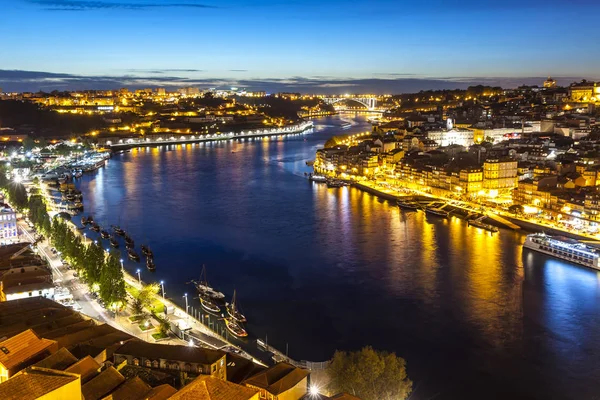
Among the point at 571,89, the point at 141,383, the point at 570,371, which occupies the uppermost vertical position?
the point at 571,89

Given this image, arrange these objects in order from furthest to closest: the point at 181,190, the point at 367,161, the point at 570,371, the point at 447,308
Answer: the point at 367,161 → the point at 181,190 → the point at 447,308 → the point at 570,371

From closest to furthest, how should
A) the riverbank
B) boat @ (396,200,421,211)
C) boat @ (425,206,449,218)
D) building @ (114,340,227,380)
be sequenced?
building @ (114,340,227,380), the riverbank, boat @ (425,206,449,218), boat @ (396,200,421,211)

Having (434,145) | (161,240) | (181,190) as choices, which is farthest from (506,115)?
(161,240)

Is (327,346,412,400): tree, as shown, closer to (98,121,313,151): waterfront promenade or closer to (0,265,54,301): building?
(0,265,54,301): building

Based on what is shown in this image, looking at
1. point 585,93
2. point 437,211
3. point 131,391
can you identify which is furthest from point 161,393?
point 585,93

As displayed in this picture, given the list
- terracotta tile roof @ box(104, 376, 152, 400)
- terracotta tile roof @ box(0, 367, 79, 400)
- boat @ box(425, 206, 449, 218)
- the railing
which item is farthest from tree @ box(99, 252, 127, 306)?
boat @ box(425, 206, 449, 218)

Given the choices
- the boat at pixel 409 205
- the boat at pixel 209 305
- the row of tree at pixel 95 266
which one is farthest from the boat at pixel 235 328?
the boat at pixel 409 205

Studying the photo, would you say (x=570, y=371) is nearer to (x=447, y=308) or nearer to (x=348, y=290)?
(x=447, y=308)
